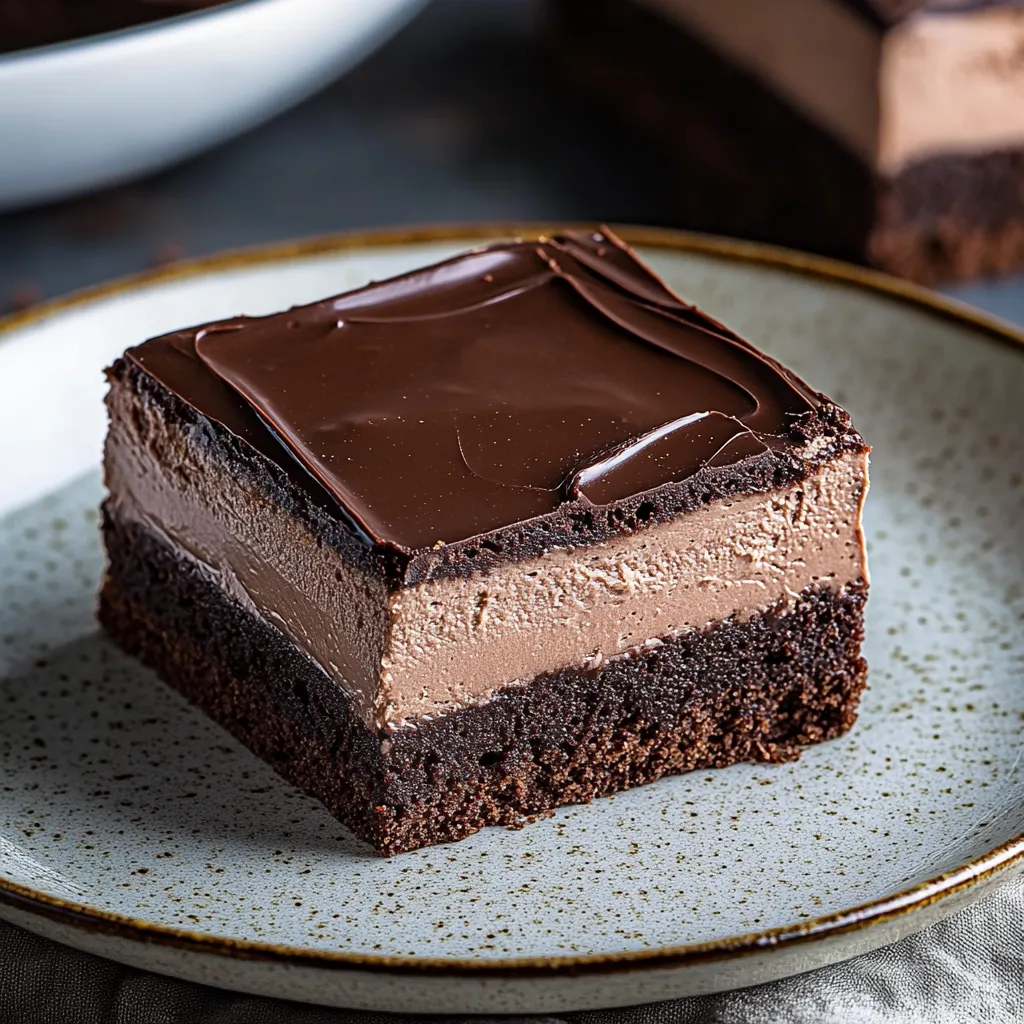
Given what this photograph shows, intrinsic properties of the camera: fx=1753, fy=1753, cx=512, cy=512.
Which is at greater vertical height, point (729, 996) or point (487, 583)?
point (487, 583)

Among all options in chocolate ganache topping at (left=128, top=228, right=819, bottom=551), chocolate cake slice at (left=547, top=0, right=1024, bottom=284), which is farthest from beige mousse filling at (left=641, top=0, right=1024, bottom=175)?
chocolate ganache topping at (left=128, top=228, right=819, bottom=551)

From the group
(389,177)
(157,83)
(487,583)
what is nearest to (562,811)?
(487,583)

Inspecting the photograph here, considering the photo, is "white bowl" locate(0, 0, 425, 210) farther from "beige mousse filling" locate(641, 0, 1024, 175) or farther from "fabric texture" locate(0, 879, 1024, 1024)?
"fabric texture" locate(0, 879, 1024, 1024)

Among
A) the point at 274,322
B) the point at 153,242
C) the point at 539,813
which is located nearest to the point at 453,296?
the point at 274,322

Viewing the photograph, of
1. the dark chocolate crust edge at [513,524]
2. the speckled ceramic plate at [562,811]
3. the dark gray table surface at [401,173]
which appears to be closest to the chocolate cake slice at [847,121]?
the dark gray table surface at [401,173]

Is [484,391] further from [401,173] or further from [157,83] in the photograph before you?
[401,173]

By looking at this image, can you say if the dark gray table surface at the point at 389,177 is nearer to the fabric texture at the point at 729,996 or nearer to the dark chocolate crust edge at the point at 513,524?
the dark chocolate crust edge at the point at 513,524

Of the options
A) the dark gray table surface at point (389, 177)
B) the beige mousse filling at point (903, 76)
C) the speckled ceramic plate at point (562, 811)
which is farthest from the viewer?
the dark gray table surface at point (389, 177)
